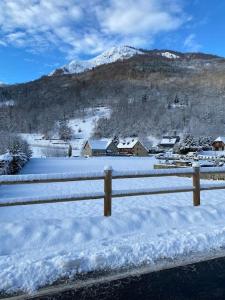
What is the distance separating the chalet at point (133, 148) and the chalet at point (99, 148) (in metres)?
2.29

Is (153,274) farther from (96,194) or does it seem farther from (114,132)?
(114,132)

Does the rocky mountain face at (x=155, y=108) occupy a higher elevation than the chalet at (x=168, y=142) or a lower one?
higher

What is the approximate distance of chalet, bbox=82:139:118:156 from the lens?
103562 millimetres

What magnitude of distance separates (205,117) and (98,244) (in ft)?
499

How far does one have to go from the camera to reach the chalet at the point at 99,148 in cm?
10356

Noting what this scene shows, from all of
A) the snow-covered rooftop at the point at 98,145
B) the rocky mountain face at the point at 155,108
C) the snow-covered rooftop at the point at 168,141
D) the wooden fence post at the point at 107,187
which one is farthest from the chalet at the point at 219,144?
the wooden fence post at the point at 107,187

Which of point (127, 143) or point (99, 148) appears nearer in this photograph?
point (99, 148)

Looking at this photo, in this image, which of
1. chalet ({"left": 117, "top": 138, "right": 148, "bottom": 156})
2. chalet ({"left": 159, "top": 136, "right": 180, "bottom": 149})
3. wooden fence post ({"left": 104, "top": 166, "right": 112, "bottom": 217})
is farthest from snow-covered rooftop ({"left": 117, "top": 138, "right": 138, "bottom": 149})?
wooden fence post ({"left": 104, "top": 166, "right": 112, "bottom": 217})

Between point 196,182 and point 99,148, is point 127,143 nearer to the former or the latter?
point 99,148

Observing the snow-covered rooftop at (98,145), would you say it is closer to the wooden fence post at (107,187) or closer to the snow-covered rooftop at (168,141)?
the snow-covered rooftop at (168,141)

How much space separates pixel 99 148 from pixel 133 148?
29.4 ft

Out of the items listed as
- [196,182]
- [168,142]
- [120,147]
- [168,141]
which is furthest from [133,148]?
[196,182]

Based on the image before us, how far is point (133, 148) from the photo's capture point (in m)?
105

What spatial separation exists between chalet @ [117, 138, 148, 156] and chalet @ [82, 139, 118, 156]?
229 centimetres
